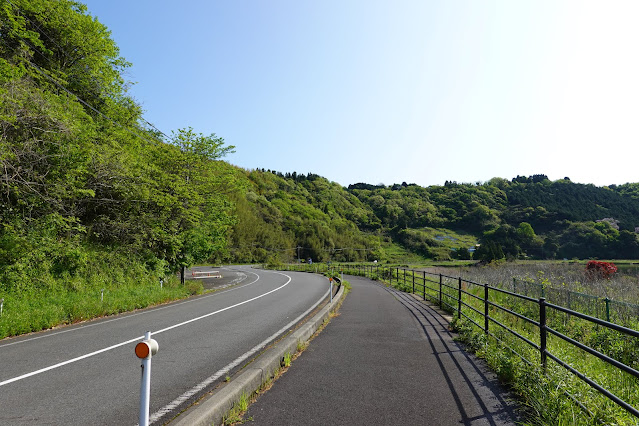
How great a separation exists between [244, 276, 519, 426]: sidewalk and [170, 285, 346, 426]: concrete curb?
0.21m

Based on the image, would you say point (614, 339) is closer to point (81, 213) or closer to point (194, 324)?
point (194, 324)

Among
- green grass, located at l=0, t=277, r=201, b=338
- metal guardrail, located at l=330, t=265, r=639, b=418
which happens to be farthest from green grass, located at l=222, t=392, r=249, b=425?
green grass, located at l=0, t=277, r=201, b=338

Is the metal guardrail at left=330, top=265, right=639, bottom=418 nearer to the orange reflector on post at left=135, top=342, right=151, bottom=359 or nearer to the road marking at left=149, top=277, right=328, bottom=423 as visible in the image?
the orange reflector on post at left=135, top=342, right=151, bottom=359

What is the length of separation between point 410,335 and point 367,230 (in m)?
143

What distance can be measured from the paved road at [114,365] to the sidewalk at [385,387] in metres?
1.23

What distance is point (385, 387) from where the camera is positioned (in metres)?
4.65

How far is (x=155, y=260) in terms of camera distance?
1766 centimetres

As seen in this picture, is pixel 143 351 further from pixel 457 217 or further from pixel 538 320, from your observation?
pixel 457 217

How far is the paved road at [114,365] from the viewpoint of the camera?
4.13 m

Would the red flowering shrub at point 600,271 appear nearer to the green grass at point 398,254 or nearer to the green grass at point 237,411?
the green grass at point 237,411

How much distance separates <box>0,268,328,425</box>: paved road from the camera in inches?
163

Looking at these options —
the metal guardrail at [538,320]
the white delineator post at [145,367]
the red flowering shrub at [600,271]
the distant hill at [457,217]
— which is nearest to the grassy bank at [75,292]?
the white delineator post at [145,367]

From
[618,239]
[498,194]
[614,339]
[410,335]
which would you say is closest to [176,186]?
[410,335]

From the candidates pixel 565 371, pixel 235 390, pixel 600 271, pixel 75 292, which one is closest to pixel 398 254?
pixel 600 271
